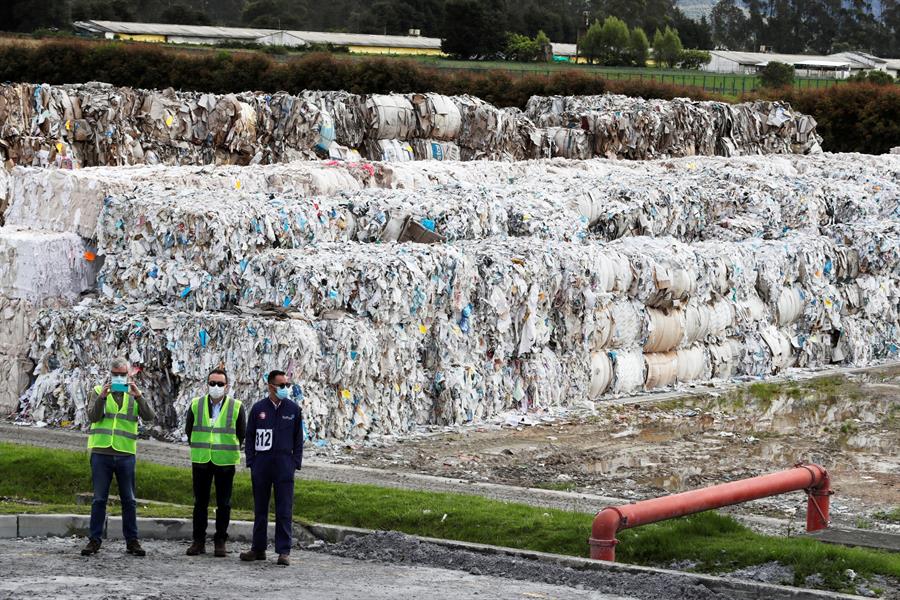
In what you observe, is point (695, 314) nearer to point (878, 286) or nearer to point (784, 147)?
point (878, 286)

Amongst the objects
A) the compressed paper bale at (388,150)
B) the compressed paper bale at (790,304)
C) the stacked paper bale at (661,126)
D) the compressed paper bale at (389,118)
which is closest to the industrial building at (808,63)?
the stacked paper bale at (661,126)

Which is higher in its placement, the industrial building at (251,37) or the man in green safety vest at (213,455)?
the industrial building at (251,37)

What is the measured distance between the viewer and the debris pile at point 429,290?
17.2 meters

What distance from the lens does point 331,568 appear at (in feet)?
35.4

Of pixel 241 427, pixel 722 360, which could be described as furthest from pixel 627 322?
pixel 241 427

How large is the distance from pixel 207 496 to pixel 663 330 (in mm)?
11264

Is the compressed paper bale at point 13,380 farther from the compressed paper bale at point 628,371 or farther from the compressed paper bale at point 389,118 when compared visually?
the compressed paper bale at point 389,118

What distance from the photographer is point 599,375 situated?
2023 centimetres

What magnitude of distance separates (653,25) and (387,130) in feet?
274

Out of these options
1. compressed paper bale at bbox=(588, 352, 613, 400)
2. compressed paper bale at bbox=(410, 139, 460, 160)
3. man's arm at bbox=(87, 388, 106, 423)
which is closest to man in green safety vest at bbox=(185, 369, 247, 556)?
man's arm at bbox=(87, 388, 106, 423)

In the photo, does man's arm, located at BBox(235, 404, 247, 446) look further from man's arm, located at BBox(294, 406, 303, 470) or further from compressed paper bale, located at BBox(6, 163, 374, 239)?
compressed paper bale, located at BBox(6, 163, 374, 239)

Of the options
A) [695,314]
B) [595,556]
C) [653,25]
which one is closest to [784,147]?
[695,314]

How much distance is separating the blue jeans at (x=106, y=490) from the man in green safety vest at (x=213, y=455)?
463 millimetres

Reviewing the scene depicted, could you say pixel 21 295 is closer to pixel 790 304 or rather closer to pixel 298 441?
pixel 298 441
